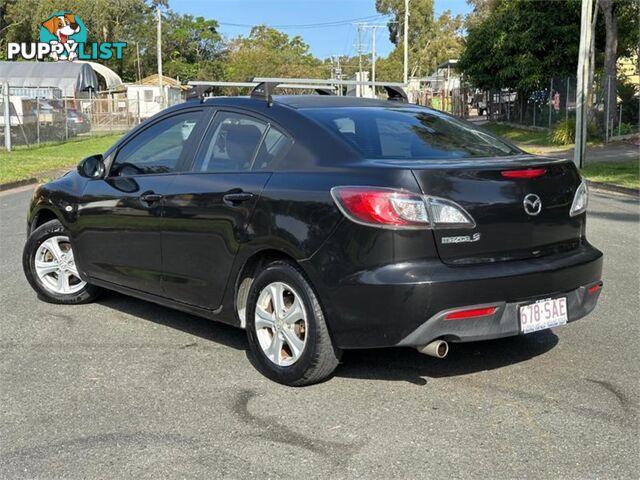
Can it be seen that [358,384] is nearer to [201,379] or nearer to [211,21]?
[201,379]

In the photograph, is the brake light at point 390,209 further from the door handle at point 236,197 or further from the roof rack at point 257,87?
the roof rack at point 257,87

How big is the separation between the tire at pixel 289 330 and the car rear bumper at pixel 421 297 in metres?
0.10

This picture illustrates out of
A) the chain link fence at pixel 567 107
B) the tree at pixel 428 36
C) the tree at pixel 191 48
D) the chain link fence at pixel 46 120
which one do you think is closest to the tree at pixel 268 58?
the tree at pixel 191 48

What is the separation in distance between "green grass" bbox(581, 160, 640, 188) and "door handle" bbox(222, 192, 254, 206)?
12457mm

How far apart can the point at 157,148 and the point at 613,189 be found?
1238cm

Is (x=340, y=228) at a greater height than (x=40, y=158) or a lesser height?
greater

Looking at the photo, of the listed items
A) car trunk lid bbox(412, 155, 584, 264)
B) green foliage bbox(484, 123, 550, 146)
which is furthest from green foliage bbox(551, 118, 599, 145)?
car trunk lid bbox(412, 155, 584, 264)

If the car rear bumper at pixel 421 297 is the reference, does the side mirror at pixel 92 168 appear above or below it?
above

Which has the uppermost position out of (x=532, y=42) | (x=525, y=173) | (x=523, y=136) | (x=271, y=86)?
(x=532, y=42)

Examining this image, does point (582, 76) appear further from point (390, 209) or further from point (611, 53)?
point (390, 209)

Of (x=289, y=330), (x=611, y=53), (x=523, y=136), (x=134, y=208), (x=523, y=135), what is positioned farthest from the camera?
(x=523, y=135)

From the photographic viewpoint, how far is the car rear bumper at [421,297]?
3.92m

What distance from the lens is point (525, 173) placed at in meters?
4.29

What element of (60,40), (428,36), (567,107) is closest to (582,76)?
(567,107)
